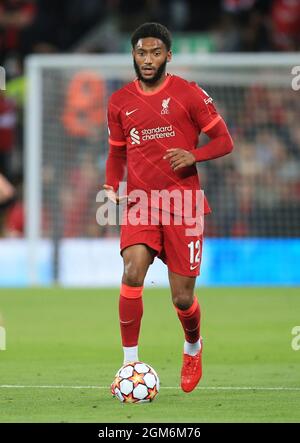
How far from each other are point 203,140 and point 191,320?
34.7ft

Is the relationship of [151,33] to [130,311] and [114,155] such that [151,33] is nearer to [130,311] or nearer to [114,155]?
[114,155]

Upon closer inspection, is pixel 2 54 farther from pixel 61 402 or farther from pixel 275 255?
pixel 61 402

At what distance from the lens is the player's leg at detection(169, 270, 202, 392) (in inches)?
313

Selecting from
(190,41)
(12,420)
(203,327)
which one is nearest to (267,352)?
(203,327)

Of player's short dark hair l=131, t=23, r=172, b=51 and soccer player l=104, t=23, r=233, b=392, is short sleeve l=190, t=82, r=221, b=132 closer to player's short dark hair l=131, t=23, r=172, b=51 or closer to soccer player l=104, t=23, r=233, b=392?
soccer player l=104, t=23, r=233, b=392

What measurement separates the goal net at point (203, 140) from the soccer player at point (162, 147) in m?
10.3

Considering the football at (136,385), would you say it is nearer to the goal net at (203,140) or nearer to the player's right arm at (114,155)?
the player's right arm at (114,155)

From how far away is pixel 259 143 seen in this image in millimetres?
18844

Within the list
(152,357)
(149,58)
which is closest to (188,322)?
(149,58)

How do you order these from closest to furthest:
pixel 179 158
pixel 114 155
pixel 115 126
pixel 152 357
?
1. pixel 179 158
2. pixel 115 126
3. pixel 114 155
4. pixel 152 357

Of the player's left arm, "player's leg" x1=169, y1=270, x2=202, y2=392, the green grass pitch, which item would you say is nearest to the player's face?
the player's left arm

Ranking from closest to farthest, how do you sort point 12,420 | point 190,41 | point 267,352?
point 12,420
point 267,352
point 190,41

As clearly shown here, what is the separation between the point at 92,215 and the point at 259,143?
2.77 metres

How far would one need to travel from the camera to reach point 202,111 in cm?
793
